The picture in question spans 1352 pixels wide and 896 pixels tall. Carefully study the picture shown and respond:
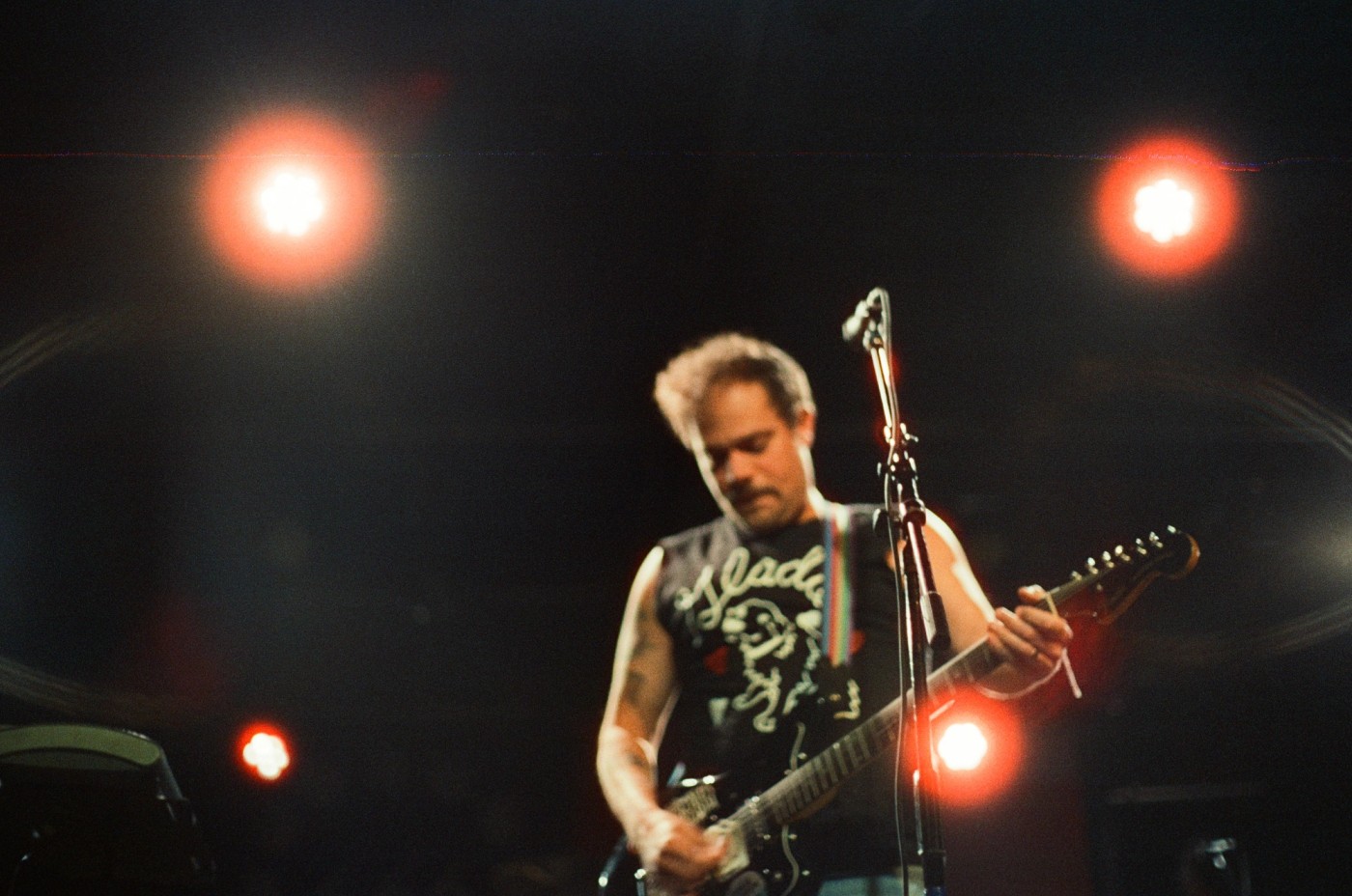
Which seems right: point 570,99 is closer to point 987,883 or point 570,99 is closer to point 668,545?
point 668,545

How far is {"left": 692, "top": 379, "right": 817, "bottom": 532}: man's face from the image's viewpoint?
2811mm

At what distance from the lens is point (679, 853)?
2.31 m

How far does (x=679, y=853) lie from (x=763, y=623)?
0.55 meters

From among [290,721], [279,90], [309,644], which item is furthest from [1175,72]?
[290,721]

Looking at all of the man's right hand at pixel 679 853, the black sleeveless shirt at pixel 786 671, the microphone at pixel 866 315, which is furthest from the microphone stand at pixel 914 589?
the man's right hand at pixel 679 853

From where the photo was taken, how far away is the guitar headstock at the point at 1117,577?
216 cm

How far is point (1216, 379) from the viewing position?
3.79 m

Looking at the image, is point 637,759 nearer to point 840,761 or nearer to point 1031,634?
point 840,761

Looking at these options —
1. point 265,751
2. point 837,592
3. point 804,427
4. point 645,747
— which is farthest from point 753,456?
point 265,751

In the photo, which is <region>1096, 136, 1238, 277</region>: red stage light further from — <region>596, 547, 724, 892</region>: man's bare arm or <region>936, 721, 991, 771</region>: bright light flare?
<region>596, 547, 724, 892</region>: man's bare arm

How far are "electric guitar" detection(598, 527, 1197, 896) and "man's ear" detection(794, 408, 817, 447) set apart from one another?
2.62 ft

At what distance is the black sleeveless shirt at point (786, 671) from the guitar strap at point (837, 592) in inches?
0.4

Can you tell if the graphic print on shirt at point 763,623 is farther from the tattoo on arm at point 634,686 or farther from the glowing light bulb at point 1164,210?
the glowing light bulb at point 1164,210

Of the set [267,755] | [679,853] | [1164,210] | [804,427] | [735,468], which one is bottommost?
[679,853]
